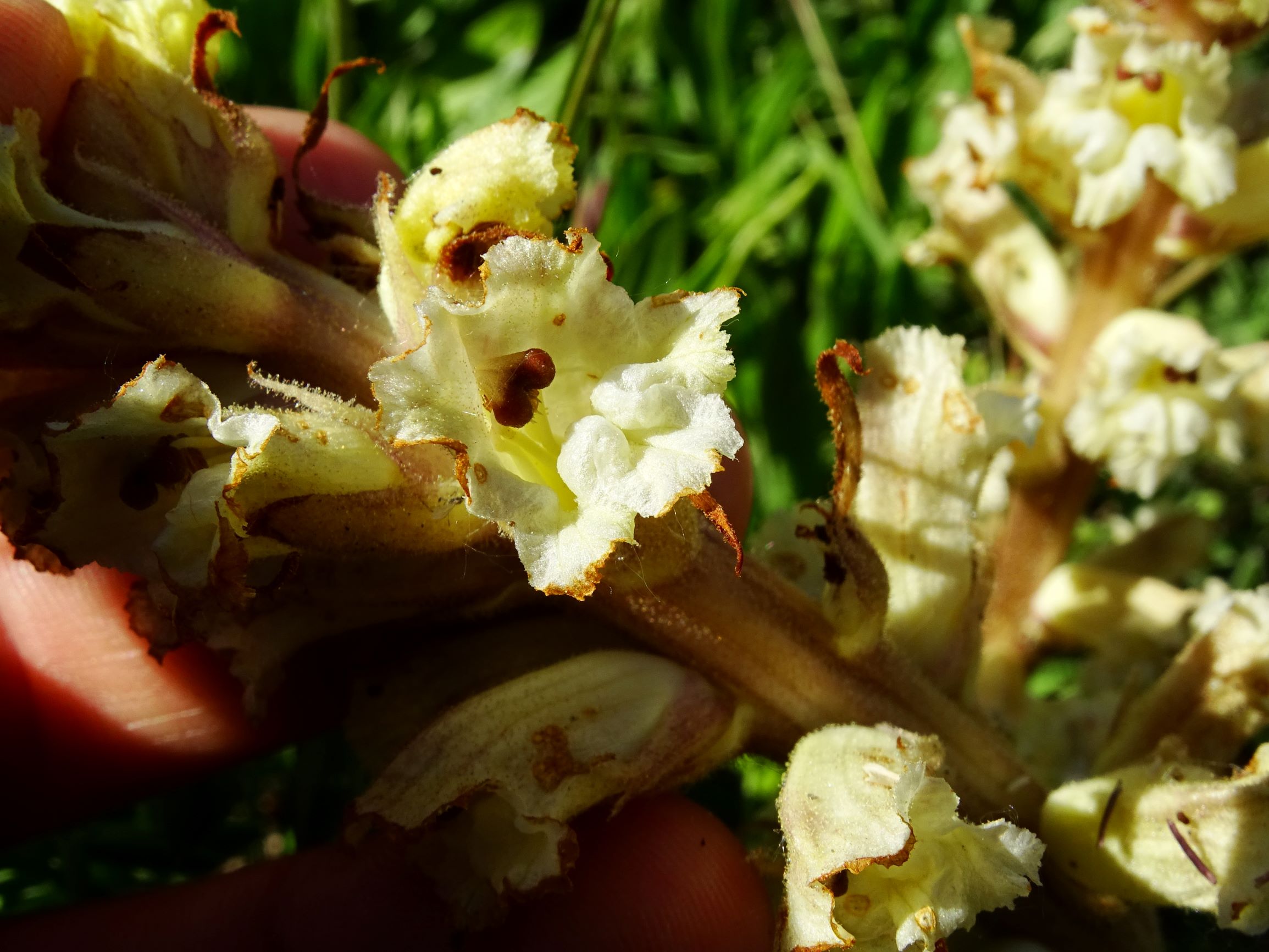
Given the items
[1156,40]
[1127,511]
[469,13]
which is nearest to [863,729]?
[1156,40]

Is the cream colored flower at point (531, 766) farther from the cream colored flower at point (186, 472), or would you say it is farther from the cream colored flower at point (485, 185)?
the cream colored flower at point (485, 185)

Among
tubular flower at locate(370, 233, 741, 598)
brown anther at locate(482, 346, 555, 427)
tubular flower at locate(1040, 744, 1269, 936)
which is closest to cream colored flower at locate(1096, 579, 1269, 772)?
tubular flower at locate(1040, 744, 1269, 936)

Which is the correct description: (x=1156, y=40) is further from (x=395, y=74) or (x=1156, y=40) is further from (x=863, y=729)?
(x=395, y=74)

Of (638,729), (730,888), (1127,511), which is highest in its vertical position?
(638,729)

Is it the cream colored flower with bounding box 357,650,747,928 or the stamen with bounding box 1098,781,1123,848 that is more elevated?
the cream colored flower with bounding box 357,650,747,928

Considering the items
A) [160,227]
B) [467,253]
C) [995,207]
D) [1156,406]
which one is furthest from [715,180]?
[160,227]

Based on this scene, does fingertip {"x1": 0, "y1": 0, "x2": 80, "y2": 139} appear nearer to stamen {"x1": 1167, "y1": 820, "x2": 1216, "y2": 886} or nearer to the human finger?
the human finger

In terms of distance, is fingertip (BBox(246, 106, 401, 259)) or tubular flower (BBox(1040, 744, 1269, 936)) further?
fingertip (BBox(246, 106, 401, 259))
